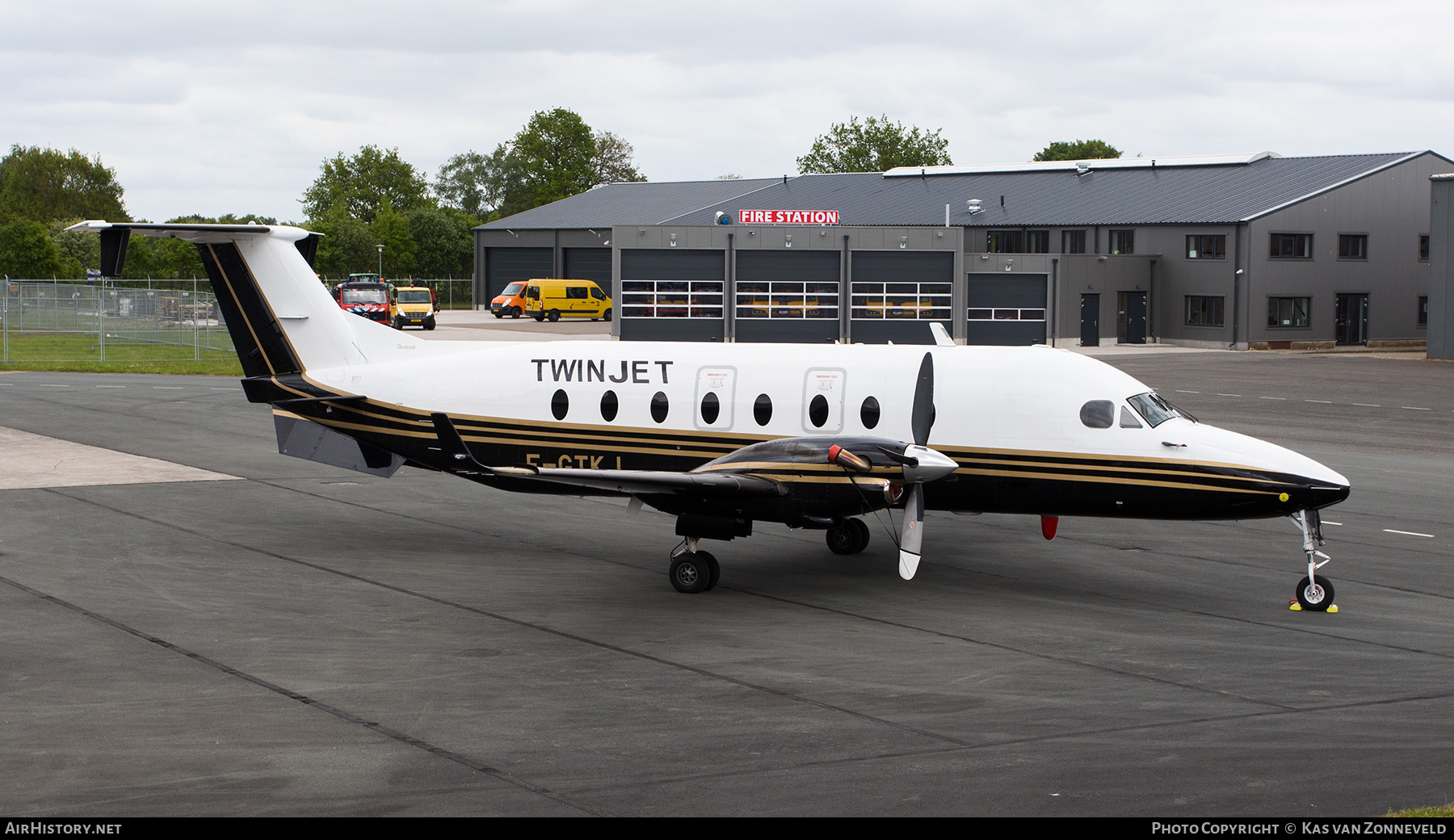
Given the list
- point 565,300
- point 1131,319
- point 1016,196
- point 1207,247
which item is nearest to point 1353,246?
point 1207,247

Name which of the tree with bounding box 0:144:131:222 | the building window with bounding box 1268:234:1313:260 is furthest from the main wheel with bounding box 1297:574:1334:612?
the tree with bounding box 0:144:131:222

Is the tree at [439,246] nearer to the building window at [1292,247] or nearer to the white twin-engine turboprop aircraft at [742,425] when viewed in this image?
the building window at [1292,247]

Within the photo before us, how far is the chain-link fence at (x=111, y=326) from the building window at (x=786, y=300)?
976 inches

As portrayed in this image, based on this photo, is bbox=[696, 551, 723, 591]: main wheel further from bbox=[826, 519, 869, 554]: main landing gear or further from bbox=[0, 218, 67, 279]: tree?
bbox=[0, 218, 67, 279]: tree

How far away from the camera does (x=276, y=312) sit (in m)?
21.3

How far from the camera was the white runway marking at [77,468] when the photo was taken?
2581 cm

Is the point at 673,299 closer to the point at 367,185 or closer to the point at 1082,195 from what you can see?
the point at 1082,195

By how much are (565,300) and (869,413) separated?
7319 cm

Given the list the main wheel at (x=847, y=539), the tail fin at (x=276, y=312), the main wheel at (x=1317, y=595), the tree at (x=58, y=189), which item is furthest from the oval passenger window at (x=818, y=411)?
the tree at (x=58, y=189)

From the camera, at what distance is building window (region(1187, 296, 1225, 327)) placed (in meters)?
72.3

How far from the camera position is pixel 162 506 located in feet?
76.8

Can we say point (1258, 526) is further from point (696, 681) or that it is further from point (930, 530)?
point (696, 681)

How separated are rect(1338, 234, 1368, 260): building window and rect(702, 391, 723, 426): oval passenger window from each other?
65752mm

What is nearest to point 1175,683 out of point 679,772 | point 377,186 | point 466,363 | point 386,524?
point 679,772
